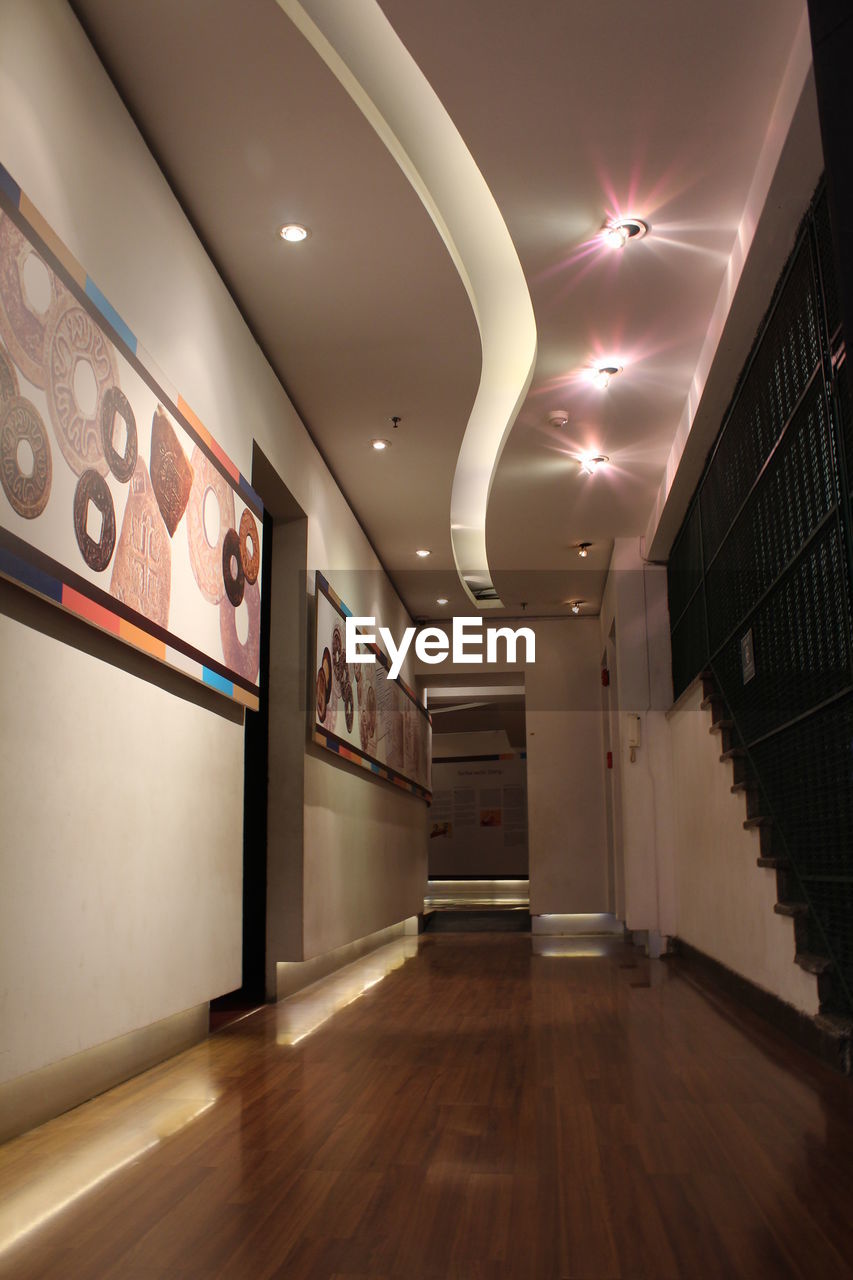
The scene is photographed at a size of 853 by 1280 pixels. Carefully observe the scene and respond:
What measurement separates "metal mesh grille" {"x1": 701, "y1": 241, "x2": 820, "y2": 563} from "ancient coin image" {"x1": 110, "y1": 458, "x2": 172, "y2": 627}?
2409 mm

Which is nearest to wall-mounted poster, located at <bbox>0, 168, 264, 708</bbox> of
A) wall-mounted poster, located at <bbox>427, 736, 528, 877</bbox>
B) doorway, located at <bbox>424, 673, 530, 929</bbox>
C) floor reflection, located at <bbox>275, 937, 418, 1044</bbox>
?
Answer: floor reflection, located at <bbox>275, 937, 418, 1044</bbox>

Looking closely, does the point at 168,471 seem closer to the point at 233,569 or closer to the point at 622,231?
the point at 233,569

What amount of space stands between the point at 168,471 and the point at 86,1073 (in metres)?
1.98

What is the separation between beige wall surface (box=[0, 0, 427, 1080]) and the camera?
276cm

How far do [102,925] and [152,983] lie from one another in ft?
1.65

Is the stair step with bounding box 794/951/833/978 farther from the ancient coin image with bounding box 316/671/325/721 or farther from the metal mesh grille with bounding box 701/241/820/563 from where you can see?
the ancient coin image with bounding box 316/671/325/721

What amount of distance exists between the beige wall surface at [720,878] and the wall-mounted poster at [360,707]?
2.23m

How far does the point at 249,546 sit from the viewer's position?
479 cm

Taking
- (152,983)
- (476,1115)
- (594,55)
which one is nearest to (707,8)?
(594,55)

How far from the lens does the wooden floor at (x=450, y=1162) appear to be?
75.4 inches

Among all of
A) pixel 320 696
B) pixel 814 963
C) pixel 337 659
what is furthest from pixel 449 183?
pixel 814 963

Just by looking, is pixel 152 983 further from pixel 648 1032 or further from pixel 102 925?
pixel 648 1032

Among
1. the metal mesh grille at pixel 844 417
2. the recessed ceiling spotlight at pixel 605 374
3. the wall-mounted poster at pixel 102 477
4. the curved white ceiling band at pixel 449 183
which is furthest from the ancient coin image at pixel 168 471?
the recessed ceiling spotlight at pixel 605 374

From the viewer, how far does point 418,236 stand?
445cm
